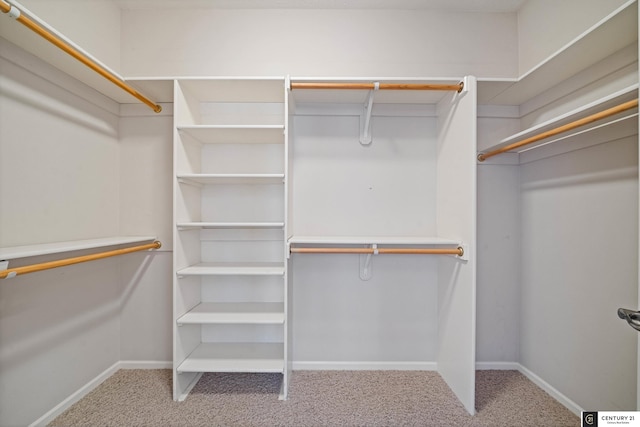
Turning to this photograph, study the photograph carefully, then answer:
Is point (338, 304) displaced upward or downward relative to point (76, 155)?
downward

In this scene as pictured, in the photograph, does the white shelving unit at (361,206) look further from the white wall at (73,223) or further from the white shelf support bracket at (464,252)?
the white wall at (73,223)

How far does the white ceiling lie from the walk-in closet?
2 cm

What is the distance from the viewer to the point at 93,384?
192 centimetres

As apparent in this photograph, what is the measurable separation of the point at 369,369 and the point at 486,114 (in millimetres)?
2055

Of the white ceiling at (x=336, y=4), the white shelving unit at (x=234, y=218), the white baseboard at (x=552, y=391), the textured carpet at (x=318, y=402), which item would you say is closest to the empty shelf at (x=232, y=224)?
the white shelving unit at (x=234, y=218)

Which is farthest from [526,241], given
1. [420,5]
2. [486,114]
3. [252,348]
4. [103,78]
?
[103,78]

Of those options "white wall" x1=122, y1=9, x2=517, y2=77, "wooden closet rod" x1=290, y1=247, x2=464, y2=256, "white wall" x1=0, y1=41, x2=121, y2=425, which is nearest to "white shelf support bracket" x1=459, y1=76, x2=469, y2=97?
"white wall" x1=122, y1=9, x2=517, y2=77

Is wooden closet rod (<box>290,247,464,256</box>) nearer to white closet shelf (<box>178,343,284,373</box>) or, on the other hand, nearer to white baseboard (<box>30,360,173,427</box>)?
white closet shelf (<box>178,343,284,373</box>)

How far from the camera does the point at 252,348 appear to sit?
207cm

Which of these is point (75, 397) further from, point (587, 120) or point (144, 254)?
point (587, 120)

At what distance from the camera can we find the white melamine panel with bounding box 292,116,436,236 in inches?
86.4

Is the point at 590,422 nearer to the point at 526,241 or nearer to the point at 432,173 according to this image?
the point at 526,241

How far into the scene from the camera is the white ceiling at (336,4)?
2.08 metres

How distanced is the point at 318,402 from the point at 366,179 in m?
1.48
